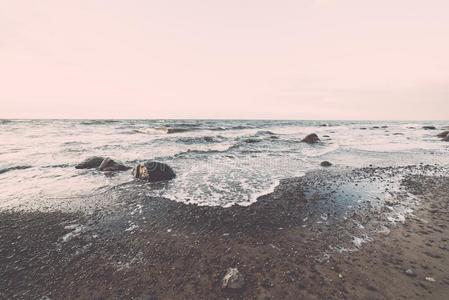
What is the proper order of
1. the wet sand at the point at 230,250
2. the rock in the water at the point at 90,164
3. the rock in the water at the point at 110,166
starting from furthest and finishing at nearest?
the rock in the water at the point at 90,164
the rock in the water at the point at 110,166
the wet sand at the point at 230,250

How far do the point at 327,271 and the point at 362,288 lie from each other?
1.87 ft

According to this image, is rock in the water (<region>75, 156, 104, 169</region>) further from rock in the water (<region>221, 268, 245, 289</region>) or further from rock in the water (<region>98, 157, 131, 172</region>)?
rock in the water (<region>221, 268, 245, 289</region>)

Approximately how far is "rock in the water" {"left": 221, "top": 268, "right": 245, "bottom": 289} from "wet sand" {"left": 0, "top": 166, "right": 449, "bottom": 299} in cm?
9

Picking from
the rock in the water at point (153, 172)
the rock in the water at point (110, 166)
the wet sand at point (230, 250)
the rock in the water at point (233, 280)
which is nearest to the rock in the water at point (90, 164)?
the rock in the water at point (110, 166)

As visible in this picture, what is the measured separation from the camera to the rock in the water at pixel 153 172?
33.0 feet

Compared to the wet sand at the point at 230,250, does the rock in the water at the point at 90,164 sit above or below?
above

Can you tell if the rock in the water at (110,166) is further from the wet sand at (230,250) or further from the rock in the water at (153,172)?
the wet sand at (230,250)

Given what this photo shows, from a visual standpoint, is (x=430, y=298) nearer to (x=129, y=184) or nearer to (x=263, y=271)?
(x=263, y=271)

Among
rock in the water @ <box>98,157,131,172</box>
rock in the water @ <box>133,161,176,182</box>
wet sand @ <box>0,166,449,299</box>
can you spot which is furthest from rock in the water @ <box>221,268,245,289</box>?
rock in the water @ <box>98,157,131,172</box>

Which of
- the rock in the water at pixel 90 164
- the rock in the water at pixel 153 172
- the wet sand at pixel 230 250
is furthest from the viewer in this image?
the rock in the water at pixel 90 164

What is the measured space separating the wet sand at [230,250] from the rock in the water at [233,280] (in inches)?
3.6

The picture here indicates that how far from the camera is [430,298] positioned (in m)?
3.63

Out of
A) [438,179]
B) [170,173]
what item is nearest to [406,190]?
[438,179]

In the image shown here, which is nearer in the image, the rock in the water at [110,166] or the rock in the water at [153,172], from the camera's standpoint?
the rock in the water at [153,172]
